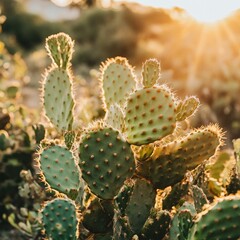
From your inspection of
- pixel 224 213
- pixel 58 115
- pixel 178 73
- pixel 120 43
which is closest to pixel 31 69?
pixel 120 43

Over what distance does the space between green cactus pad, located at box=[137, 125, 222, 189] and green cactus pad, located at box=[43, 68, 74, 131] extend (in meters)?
0.55

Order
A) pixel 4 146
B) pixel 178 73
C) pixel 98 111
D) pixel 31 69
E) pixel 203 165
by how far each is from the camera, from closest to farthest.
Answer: pixel 203 165
pixel 4 146
pixel 98 111
pixel 178 73
pixel 31 69

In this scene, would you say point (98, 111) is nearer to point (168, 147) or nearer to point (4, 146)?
point (4, 146)

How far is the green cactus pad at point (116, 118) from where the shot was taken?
9.47ft

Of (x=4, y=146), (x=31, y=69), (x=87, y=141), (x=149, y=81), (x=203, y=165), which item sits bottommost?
(x=31, y=69)

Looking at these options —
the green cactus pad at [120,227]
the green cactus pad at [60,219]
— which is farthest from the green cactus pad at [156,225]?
the green cactus pad at [60,219]

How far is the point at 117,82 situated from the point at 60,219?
893mm

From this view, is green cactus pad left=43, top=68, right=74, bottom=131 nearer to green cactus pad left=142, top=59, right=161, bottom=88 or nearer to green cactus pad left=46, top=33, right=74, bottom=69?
green cactus pad left=46, top=33, right=74, bottom=69

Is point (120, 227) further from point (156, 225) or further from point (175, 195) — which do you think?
point (175, 195)

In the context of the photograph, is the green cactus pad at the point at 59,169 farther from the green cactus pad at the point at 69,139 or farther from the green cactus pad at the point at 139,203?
the green cactus pad at the point at 139,203

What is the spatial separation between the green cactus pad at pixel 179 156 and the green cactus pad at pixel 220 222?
0.47 meters

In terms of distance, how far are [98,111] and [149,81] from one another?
2.52m

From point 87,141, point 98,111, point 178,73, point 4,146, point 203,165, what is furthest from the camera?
point 178,73

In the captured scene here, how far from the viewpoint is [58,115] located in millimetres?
3283
